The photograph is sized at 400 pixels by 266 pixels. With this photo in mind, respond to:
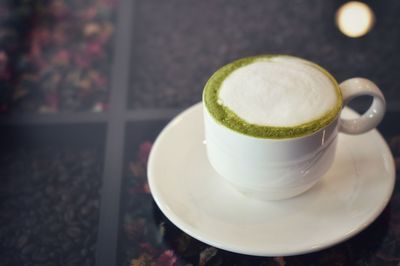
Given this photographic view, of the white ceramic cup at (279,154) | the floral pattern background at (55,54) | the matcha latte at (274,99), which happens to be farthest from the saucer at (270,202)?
the floral pattern background at (55,54)

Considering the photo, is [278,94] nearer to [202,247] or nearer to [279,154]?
[279,154]

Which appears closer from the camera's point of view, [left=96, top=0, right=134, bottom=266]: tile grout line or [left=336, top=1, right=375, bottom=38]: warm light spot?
[left=96, top=0, right=134, bottom=266]: tile grout line

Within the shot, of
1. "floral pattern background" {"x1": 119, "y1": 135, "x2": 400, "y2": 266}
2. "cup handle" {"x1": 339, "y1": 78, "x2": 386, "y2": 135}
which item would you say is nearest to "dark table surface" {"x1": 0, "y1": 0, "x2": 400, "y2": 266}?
"floral pattern background" {"x1": 119, "y1": 135, "x2": 400, "y2": 266}

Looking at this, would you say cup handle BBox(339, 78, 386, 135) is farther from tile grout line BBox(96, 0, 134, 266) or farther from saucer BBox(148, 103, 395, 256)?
tile grout line BBox(96, 0, 134, 266)

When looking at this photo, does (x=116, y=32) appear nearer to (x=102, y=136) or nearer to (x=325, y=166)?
(x=102, y=136)

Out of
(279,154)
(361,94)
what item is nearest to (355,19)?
(361,94)

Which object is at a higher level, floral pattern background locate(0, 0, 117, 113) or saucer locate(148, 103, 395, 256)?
floral pattern background locate(0, 0, 117, 113)

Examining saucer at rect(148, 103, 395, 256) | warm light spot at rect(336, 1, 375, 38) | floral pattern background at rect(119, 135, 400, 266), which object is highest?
warm light spot at rect(336, 1, 375, 38)
